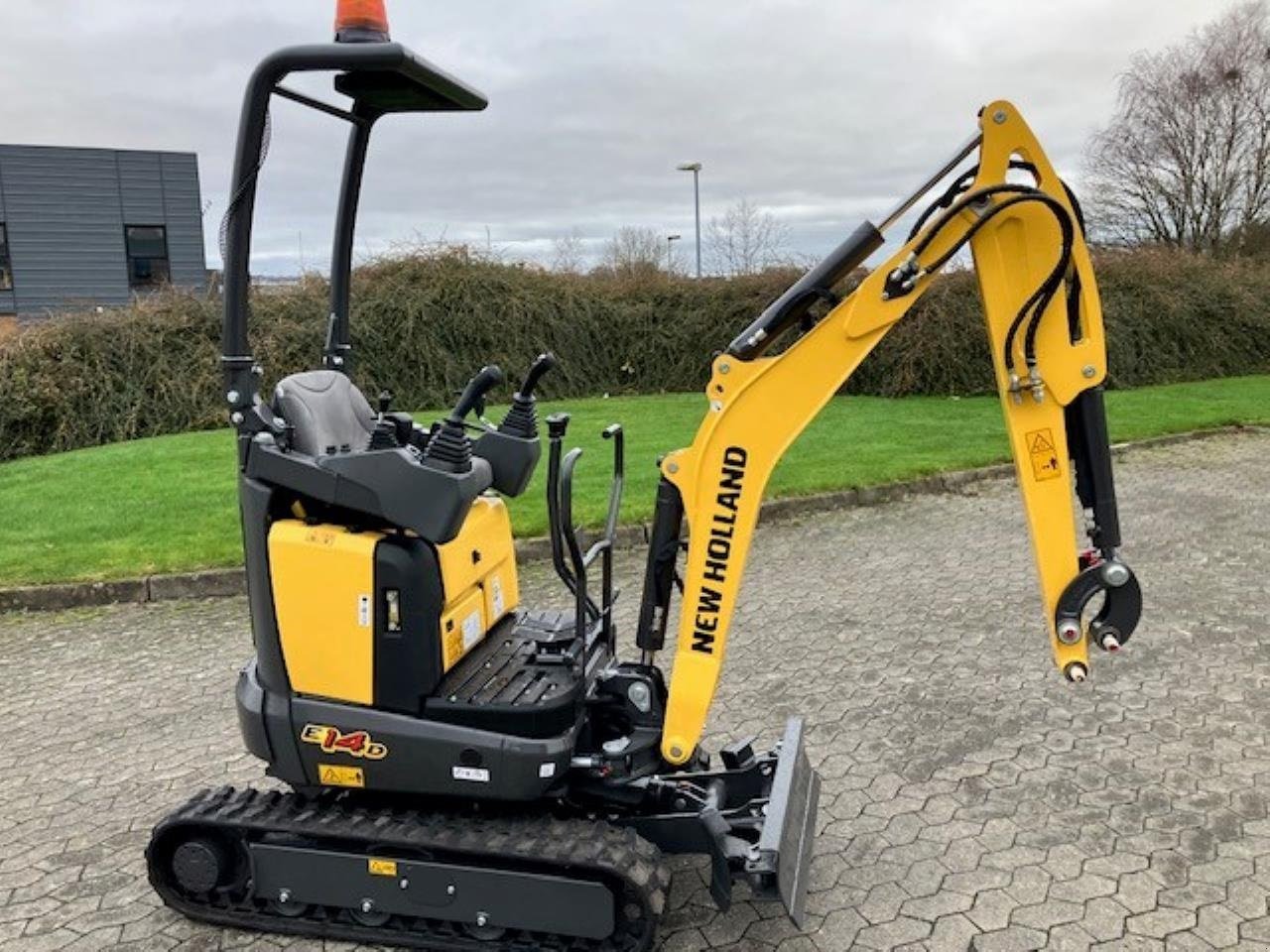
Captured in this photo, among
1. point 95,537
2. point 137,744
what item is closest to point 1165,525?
point 137,744

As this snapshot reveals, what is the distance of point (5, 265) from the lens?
29.0 meters

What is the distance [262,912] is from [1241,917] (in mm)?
3201

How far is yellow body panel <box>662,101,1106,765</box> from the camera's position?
305 cm

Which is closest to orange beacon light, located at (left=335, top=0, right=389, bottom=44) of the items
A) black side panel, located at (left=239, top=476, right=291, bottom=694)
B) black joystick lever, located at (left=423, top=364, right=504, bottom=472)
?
black joystick lever, located at (left=423, top=364, right=504, bottom=472)

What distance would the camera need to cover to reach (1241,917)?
3395mm

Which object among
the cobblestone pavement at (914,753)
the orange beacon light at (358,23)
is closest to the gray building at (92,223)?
the cobblestone pavement at (914,753)

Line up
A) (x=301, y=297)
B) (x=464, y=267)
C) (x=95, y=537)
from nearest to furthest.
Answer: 1. (x=95, y=537)
2. (x=301, y=297)
3. (x=464, y=267)

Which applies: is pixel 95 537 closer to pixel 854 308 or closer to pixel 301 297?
pixel 854 308

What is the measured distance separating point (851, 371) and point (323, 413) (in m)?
1.87

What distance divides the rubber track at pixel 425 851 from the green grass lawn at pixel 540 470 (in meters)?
4.51

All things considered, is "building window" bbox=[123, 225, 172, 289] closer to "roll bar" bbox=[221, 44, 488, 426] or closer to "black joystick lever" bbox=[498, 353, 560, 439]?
"roll bar" bbox=[221, 44, 488, 426]

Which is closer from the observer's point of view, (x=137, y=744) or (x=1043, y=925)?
(x=1043, y=925)

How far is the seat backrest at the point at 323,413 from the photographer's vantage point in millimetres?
3566

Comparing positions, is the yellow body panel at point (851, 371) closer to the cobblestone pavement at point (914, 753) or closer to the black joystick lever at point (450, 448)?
the black joystick lever at point (450, 448)
